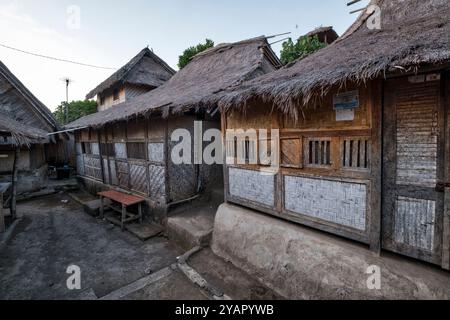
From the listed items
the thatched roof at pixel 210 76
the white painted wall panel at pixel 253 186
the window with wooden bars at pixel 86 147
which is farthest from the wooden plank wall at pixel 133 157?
the white painted wall panel at pixel 253 186

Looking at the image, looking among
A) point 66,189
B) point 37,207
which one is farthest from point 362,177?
point 66,189

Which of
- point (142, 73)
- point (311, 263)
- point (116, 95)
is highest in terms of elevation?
point (142, 73)

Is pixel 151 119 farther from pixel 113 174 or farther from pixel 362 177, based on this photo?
pixel 362 177

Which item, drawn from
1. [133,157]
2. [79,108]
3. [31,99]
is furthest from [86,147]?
[79,108]

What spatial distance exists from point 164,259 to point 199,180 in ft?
9.23

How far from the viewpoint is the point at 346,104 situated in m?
3.60

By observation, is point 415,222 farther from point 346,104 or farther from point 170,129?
point 170,129

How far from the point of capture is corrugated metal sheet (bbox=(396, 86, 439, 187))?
2.98 m

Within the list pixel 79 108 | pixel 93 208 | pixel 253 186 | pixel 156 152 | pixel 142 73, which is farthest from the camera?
pixel 79 108

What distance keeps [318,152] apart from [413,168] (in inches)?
50.9

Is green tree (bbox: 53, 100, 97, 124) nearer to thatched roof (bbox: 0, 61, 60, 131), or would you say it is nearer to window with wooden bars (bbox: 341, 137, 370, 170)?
thatched roof (bbox: 0, 61, 60, 131)

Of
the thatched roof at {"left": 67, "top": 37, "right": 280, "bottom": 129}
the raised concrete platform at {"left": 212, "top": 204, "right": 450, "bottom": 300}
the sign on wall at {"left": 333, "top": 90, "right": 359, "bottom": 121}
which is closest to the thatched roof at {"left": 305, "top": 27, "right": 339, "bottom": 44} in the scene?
the thatched roof at {"left": 67, "top": 37, "right": 280, "bottom": 129}

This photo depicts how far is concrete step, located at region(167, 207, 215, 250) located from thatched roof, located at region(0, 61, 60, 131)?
36.6ft
